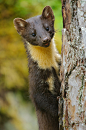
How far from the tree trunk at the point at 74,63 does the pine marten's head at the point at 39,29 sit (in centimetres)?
73

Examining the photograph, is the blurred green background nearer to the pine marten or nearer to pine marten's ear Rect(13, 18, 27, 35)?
pine marten's ear Rect(13, 18, 27, 35)

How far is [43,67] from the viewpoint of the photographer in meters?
3.73

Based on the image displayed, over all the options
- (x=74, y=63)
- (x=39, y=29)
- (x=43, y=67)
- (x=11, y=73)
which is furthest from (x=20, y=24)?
(x=11, y=73)

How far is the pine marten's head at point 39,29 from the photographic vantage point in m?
3.40

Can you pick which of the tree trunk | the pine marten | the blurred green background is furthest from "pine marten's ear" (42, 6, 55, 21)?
the blurred green background

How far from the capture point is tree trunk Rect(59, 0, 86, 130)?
2482mm

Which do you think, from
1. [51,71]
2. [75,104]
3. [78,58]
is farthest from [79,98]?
[51,71]

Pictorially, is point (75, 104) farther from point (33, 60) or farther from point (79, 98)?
point (33, 60)

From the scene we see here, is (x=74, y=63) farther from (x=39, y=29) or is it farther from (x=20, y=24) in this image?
(x=20, y=24)

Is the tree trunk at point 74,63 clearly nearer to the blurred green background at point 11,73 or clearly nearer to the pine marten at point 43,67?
the pine marten at point 43,67

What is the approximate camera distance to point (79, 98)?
2568mm

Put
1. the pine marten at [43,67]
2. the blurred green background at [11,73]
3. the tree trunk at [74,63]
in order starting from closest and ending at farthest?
the tree trunk at [74,63] < the pine marten at [43,67] < the blurred green background at [11,73]

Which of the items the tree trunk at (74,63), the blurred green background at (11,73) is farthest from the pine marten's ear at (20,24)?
the blurred green background at (11,73)

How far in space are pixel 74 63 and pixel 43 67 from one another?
3.95 ft
